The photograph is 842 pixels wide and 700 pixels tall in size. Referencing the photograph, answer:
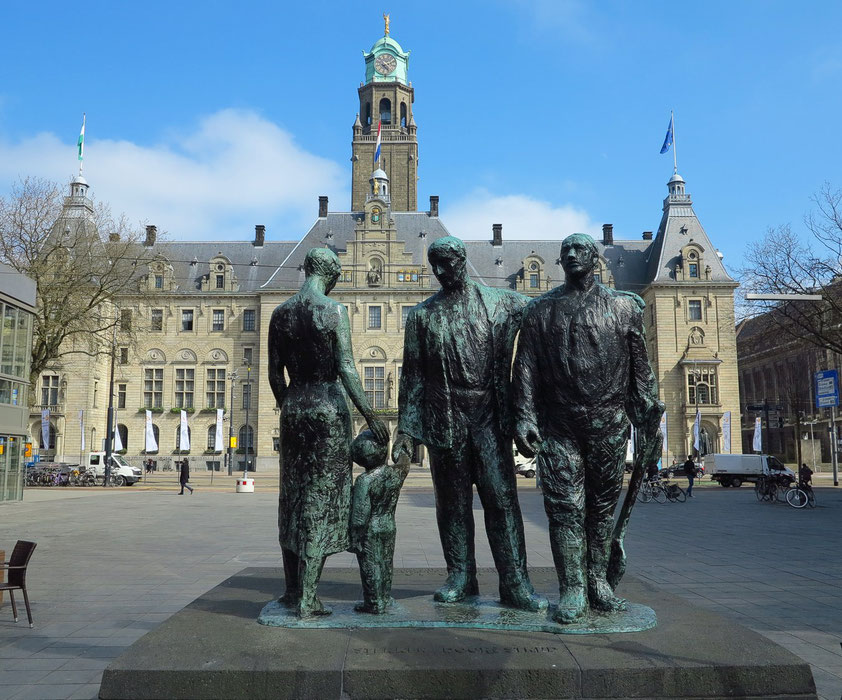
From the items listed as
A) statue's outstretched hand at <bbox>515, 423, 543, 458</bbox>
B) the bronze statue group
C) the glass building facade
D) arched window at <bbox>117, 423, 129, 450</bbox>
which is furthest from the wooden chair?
arched window at <bbox>117, 423, 129, 450</bbox>

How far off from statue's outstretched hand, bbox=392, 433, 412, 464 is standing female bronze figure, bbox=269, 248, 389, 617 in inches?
4.4

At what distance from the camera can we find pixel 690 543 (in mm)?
13008

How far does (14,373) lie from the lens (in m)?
22.0

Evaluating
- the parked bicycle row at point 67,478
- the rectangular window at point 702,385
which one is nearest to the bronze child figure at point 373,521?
the parked bicycle row at point 67,478

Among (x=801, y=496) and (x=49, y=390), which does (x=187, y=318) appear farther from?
(x=801, y=496)

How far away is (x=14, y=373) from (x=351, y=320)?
1320 inches

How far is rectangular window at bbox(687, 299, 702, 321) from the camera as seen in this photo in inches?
2218

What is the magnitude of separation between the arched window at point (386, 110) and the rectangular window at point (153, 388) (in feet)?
112

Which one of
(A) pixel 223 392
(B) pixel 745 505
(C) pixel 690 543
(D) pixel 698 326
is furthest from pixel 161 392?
(C) pixel 690 543

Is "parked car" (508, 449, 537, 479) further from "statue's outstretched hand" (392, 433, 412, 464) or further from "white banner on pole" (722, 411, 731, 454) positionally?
"white banner on pole" (722, 411, 731, 454)

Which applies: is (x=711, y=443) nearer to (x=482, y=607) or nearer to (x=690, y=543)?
(x=690, y=543)

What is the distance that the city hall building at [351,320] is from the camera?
54.2 m

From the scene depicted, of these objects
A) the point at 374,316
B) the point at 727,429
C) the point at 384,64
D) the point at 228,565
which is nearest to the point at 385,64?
the point at 384,64

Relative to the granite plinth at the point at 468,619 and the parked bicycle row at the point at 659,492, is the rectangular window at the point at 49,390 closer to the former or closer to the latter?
the parked bicycle row at the point at 659,492
